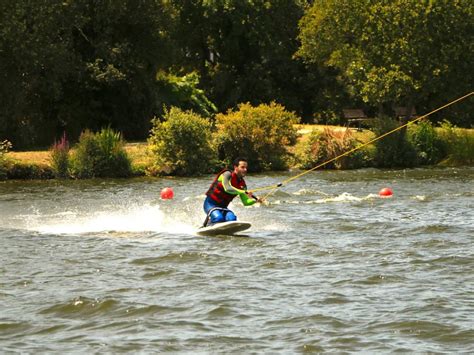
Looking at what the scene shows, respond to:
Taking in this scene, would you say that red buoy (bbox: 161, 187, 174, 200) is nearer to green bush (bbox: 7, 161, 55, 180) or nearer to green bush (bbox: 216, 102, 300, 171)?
green bush (bbox: 7, 161, 55, 180)

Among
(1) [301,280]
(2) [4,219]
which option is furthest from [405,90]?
(1) [301,280]

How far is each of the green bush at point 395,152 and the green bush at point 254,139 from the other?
4385 mm

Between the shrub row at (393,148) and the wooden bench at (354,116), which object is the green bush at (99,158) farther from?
the wooden bench at (354,116)

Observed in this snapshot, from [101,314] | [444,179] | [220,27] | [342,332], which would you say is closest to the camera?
[342,332]

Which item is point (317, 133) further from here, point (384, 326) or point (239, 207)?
point (384, 326)

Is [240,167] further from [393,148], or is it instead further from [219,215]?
[393,148]

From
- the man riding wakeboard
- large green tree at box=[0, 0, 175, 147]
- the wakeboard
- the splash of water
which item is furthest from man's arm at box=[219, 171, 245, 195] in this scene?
large green tree at box=[0, 0, 175, 147]

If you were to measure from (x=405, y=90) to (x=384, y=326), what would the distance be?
33.7 metres

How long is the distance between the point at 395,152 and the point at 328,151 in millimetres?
3349

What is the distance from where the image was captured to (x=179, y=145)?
4134 centimetres

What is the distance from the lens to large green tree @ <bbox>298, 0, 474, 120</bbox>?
45938 millimetres

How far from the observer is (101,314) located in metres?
15.0

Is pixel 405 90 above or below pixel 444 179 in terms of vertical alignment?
above

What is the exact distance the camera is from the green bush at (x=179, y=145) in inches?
1623
